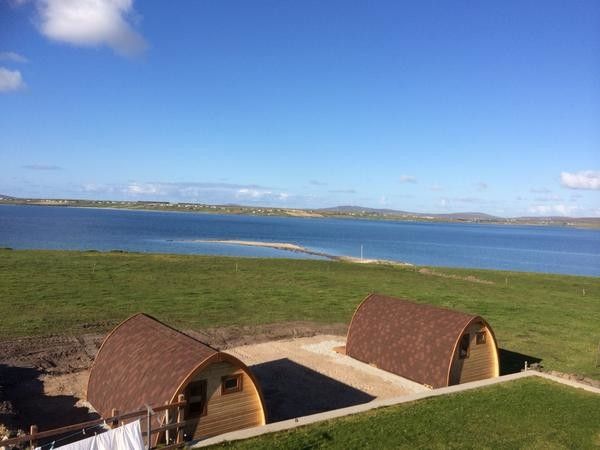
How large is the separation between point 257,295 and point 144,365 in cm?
2675

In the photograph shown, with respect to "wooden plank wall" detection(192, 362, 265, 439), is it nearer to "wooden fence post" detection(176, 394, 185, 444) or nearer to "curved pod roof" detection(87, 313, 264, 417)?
"curved pod roof" detection(87, 313, 264, 417)

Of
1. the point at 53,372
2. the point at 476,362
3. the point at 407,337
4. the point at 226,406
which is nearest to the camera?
the point at 226,406

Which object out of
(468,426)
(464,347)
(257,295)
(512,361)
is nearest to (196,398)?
(468,426)

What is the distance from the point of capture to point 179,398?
15.3 m

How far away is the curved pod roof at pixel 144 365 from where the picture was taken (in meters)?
15.9

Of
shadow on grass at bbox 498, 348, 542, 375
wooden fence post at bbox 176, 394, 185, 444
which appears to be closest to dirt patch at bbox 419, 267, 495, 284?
shadow on grass at bbox 498, 348, 542, 375

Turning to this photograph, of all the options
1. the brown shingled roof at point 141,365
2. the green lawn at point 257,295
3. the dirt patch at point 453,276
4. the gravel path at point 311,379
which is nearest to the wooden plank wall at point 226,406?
the brown shingled roof at point 141,365

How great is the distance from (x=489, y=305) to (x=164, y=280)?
32.0m

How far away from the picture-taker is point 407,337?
25.2 meters

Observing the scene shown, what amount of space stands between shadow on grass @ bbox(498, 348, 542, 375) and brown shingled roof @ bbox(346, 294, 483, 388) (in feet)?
18.6

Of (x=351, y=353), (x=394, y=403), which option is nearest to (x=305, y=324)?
(x=351, y=353)

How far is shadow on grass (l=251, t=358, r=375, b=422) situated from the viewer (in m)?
20.7

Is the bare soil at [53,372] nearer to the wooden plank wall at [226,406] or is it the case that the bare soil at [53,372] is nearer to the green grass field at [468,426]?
the wooden plank wall at [226,406]

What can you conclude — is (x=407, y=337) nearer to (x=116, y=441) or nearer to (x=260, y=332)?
(x=260, y=332)
